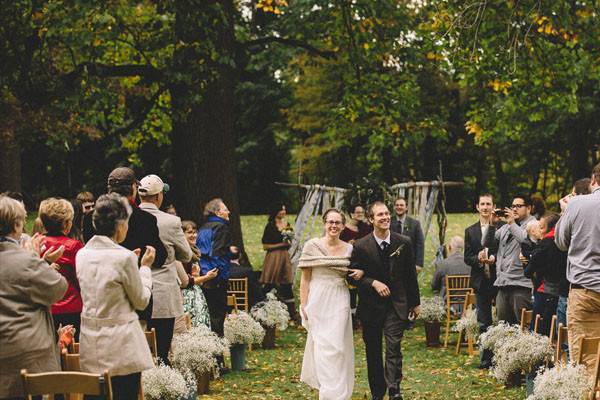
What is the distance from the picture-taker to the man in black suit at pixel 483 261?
1241 cm

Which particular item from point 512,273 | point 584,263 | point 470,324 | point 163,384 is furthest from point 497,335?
point 163,384

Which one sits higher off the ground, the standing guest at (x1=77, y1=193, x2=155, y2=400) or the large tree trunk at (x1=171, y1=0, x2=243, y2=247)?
the large tree trunk at (x1=171, y1=0, x2=243, y2=247)

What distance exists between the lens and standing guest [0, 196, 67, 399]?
234 inches

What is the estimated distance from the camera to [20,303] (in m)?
6.00

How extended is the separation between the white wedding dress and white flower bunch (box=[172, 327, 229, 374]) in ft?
3.32

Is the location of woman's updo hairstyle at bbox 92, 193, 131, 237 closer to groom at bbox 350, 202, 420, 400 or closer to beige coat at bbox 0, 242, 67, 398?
beige coat at bbox 0, 242, 67, 398

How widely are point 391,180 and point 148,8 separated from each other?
2712cm

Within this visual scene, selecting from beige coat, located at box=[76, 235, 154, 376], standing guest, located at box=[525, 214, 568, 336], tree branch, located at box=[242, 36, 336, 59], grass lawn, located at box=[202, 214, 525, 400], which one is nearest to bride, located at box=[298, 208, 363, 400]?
grass lawn, located at box=[202, 214, 525, 400]

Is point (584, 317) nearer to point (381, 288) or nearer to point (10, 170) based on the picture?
point (381, 288)

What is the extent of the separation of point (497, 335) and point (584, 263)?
2818 millimetres

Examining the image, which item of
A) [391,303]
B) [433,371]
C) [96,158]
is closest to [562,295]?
[391,303]

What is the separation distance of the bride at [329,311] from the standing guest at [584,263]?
220 centimetres

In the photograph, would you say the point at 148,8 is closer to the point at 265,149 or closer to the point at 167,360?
the point at 167,360

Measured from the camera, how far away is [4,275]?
5949mm
